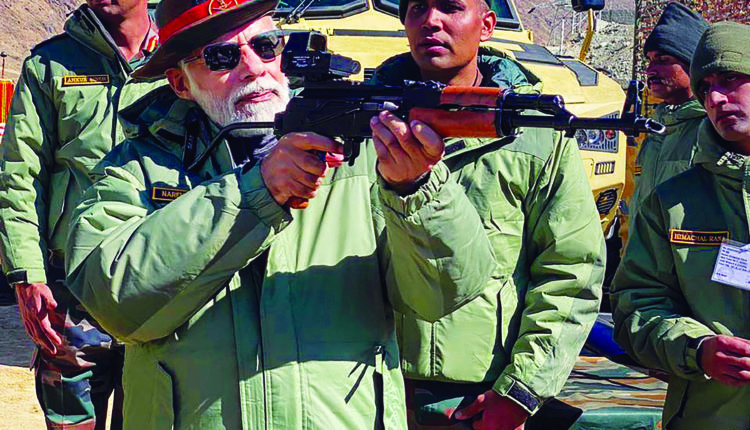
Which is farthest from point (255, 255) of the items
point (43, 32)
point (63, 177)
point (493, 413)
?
point (43, 32)

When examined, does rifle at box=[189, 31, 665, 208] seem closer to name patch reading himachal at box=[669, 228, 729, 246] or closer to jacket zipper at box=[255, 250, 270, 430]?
jacket zipper at box=[255, 250, 270, 430]

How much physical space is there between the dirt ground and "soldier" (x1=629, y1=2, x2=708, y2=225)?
3.56 m

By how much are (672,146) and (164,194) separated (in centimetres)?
421

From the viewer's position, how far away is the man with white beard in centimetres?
246

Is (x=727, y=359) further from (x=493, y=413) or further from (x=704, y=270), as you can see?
(x=493, y=413)

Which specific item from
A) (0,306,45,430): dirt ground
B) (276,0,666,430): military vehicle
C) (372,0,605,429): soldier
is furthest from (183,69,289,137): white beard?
(0,306,45,430): dirt ground

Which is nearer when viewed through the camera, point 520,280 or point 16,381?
point 520,280

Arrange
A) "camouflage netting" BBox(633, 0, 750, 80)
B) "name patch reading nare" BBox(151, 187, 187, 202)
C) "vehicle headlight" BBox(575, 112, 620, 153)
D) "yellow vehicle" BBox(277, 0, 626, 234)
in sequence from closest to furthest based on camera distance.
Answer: "name patch reading nare" BBox(151, 187, 187, 202)
"yellow vehicle" BBox(277, 0, 626, 234)
"vehicle headlight" BBox(575, 112, 620, 153)
"camouflage netting" BBox(633, 0, 750, 80)

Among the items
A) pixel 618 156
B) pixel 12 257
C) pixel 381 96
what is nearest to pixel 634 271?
pixel 381 96

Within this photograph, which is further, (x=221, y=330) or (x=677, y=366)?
(x=677, y=366)

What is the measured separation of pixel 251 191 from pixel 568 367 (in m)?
1.45

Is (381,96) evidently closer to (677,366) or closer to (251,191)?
(251,191)

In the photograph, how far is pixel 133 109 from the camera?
2.99m

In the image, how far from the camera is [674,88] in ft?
20.7
